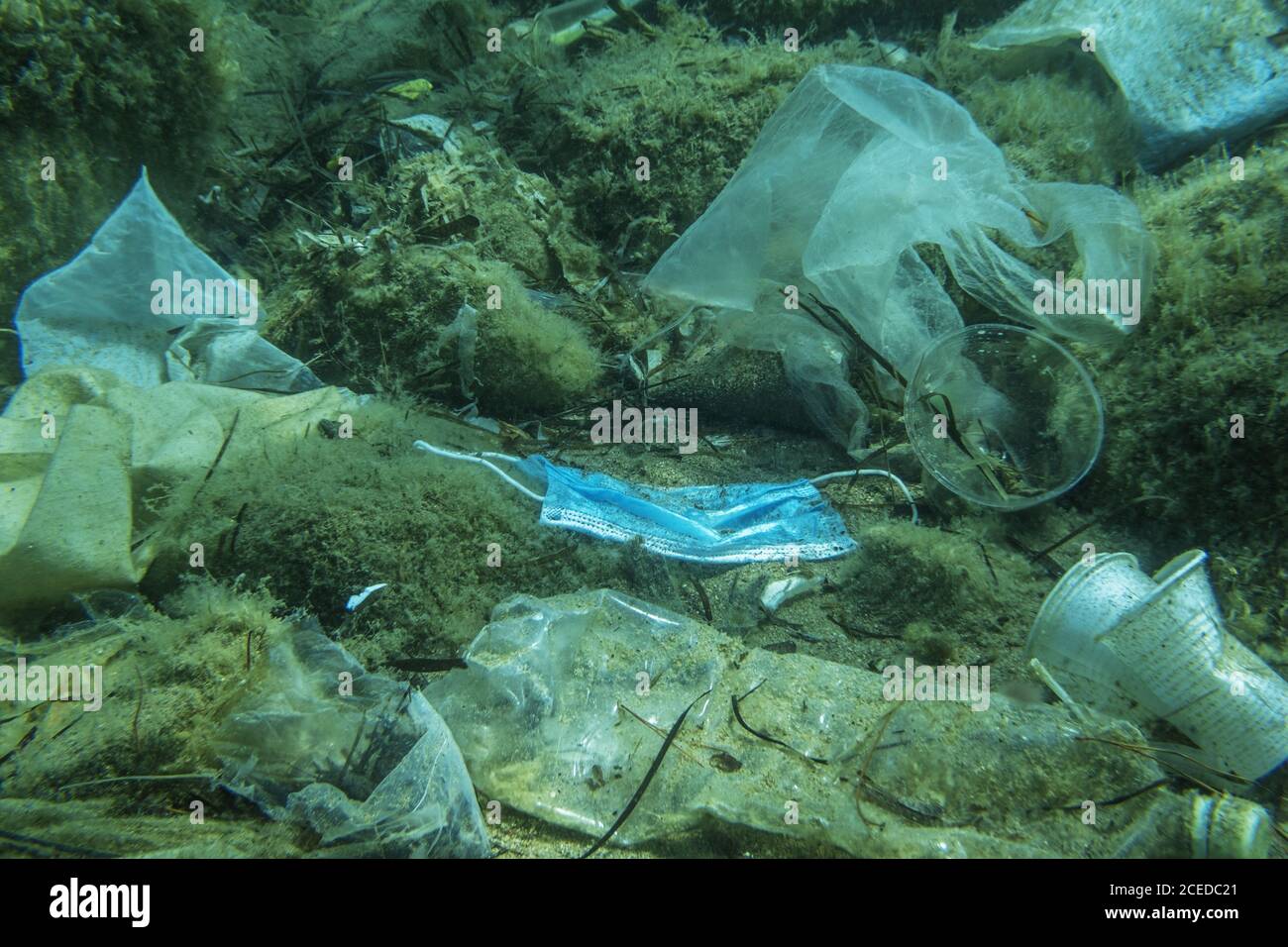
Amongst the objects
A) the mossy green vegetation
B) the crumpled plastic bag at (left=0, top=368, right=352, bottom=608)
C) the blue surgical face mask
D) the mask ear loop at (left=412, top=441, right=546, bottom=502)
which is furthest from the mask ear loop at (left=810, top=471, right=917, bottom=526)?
the crumpled plastic bag at (left=0, top=368, right=352, bottom=608)

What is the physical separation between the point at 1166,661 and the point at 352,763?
2286 mm

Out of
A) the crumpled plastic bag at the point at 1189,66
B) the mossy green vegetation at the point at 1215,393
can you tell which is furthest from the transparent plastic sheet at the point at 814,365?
the crumpled plastic bag at the point at 1189,66

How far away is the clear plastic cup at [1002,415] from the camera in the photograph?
270 centimetres

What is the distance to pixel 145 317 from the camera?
3150mm

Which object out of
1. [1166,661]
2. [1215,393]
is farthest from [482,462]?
[1215,393]

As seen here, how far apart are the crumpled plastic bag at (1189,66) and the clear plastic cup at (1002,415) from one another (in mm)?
2089

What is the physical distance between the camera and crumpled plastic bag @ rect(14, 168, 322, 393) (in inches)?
117

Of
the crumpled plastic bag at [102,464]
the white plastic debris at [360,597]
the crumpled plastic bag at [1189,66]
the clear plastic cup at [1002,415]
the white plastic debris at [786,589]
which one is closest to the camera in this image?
the crumpled plastic bag at [102,464]

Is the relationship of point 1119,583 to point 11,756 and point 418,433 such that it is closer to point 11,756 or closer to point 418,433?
point 418,433

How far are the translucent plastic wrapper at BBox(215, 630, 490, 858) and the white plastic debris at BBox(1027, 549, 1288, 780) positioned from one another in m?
1.84

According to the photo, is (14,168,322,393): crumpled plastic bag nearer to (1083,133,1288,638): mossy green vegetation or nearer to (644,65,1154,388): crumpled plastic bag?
(644,65,1154,388): crumpled plastic bag

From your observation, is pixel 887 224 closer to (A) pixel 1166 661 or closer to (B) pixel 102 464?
(A) pixel 1166 661

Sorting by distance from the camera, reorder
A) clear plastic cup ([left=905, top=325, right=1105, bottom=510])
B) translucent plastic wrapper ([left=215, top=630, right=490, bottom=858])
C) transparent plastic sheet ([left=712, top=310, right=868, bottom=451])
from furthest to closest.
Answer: transparent plastic sheet ([left=712, top=310, right=868, bottom=451])
clear plastic cup ([left=905, top=325, right=1105, bottom=510])
translucent plastic wrapper ([left=215, top=630, right=490, bottom=858])

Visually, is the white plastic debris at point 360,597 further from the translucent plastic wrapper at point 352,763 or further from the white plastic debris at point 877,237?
the white plastic debris at point 877,237
